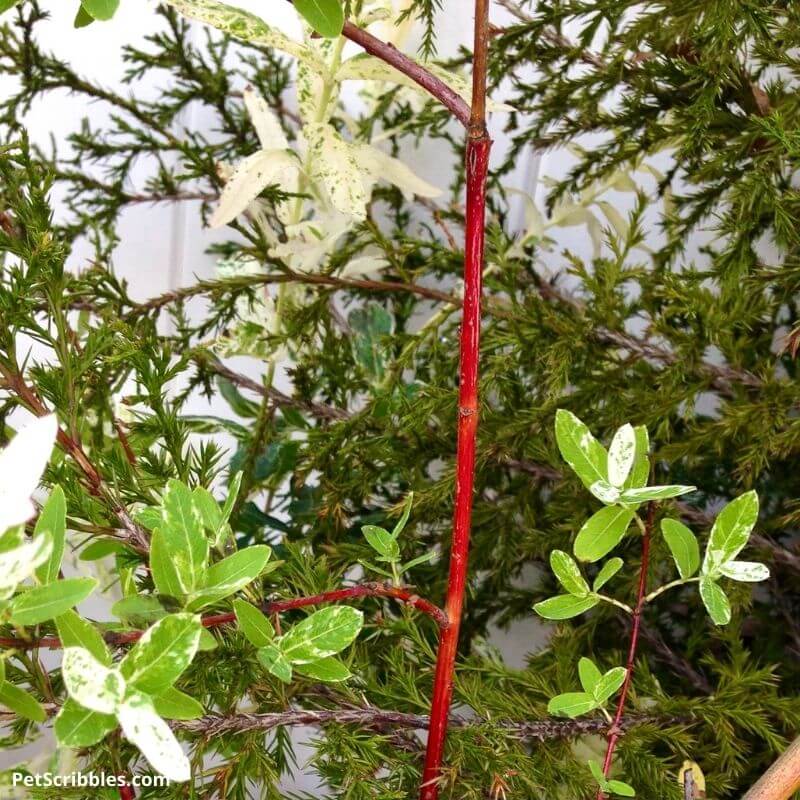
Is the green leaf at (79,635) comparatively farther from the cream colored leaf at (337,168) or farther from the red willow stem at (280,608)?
the cream colored leaf at (337,168)

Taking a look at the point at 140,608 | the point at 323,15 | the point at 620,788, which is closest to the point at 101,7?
the point at 323,15

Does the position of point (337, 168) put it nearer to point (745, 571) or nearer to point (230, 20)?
point (230, 20)

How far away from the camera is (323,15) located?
246 millimetres

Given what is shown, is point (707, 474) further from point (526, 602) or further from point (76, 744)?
point (76, 744)

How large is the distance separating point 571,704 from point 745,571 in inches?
2.8

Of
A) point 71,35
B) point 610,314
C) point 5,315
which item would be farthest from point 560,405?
point 71,35

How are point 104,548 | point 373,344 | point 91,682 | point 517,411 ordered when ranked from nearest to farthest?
point 91,682
point 104,548
point 517,411
point 373,344

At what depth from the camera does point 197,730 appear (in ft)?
0.95

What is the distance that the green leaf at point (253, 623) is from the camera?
0.79 feet

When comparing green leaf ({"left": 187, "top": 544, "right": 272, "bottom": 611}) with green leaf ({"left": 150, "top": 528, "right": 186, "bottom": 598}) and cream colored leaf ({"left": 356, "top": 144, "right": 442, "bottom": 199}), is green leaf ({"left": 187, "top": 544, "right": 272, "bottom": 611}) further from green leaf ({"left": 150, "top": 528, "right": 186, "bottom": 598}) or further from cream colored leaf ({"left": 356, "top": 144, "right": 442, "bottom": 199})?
cream colored leaf ({"left": 356, "top": 144, "right": 442, "bottom": 199})

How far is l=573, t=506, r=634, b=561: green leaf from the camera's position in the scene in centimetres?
28

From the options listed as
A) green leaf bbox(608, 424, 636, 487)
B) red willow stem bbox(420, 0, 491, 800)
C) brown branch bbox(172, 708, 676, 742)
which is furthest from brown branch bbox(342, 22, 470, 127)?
brown branch bbox(172, 708, 676, 742)

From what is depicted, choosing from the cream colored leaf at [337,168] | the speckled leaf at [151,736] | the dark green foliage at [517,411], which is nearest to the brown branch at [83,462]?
the dark green foliage at [517,411]

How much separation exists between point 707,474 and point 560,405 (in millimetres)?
156
